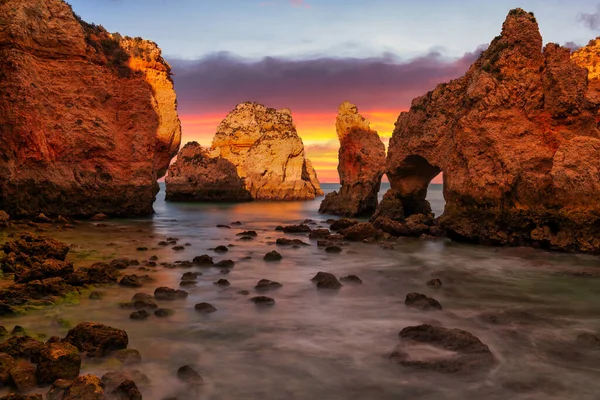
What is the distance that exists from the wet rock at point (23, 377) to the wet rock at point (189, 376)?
5.42 feet

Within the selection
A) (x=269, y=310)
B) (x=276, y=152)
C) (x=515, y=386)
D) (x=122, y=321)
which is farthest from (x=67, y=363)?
(x=276, y=152)

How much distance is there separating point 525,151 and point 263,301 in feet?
40.2

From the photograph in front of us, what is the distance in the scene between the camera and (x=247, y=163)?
7162cm

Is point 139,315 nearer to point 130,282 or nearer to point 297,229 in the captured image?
point 130,282

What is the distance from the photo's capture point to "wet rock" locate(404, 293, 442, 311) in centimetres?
920

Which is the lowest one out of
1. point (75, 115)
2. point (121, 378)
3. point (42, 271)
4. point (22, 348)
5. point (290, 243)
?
point (290, 243)

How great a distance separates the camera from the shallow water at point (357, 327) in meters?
5.78

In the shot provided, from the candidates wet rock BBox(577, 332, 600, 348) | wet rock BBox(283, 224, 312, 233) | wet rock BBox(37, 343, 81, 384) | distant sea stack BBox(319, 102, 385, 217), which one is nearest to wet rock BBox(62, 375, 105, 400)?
wet rock BBox(37, 343, 81, 384)

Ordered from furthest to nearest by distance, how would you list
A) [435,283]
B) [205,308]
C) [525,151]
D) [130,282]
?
[525,151] → [435,283] → [130,282] → [205,308]

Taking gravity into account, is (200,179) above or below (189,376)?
above

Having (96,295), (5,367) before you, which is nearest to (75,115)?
(96,295)

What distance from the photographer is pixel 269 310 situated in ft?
29.3

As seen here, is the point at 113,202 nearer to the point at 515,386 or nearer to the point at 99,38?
the point at 99,38

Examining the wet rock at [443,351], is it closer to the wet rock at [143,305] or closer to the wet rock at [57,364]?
the wet rock at [57,364]
